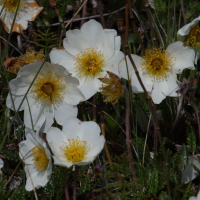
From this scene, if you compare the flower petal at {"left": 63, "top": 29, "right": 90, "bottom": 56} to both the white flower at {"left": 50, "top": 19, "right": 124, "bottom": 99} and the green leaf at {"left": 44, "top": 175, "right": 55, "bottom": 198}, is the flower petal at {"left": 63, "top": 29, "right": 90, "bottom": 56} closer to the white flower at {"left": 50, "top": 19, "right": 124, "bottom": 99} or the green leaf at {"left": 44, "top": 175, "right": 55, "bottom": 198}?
the white flower at {"left": 50, "top": 19, "right": 124, "bottom": 99}

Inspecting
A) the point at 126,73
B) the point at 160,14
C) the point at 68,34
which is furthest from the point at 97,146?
the point at 160,14

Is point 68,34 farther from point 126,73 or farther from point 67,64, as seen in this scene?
point 126,73

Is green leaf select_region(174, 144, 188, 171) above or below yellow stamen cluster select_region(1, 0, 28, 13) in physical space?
below

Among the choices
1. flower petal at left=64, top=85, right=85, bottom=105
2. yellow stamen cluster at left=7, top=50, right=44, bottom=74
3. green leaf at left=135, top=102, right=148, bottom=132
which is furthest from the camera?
yellow stamen cluster at left=7, top=50, right=44, bottom=74

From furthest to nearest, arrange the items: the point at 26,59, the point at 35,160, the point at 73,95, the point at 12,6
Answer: the point at 12,6 → the point at 26,59 → the point at 73,95 → the point at 35,160

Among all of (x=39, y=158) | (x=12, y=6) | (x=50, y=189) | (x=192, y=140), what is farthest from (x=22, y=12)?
(x=192, y=140)

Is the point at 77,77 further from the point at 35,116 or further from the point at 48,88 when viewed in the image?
the point at 35,116

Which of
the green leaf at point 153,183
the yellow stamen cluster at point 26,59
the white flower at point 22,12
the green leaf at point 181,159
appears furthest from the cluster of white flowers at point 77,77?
the white flower at point 22,12

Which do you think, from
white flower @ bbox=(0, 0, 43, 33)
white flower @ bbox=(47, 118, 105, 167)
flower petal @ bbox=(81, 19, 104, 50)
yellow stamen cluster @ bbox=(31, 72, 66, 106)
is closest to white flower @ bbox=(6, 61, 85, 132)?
yellow stamen cluster @ bbox=(31, 72, 66, 106)
